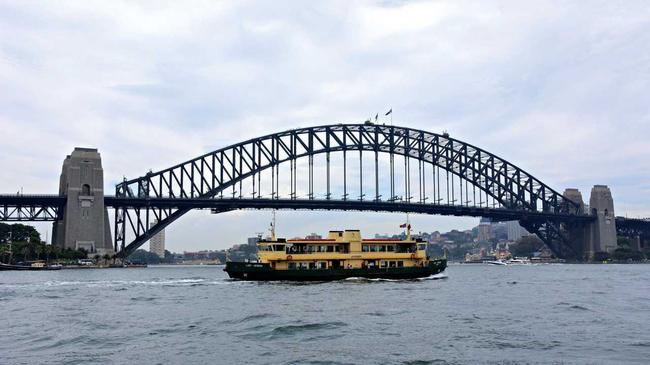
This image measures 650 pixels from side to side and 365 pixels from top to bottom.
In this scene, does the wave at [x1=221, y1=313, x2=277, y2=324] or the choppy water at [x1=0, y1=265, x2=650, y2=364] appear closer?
the choppy water at [x1=0, y1=265, x2=650, y2=364]

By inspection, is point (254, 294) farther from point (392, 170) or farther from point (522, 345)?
point (392, 170)

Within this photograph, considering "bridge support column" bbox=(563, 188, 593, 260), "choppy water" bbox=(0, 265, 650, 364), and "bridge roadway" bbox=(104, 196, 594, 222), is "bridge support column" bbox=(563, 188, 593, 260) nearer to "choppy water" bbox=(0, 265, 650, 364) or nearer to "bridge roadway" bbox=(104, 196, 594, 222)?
"bridge roadway" bbox=(104, 196, 594, 222)

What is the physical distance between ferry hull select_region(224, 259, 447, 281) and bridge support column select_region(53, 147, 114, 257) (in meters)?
48.5

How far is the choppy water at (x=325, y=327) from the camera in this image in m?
23.2

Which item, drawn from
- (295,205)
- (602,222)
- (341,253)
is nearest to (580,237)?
(602,222)

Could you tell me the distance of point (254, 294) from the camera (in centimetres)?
4681

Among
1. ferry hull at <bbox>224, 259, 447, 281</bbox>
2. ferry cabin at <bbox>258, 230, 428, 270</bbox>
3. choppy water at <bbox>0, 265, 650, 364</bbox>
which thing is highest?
ferry cabin at <bbox>258, 230, 428, 270</bbox>

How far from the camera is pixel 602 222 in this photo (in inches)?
6220

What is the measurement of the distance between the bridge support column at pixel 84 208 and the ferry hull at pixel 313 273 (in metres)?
48.5

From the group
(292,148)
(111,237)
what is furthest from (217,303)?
(292,148)

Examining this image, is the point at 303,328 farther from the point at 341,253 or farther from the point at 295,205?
the point at 295,205

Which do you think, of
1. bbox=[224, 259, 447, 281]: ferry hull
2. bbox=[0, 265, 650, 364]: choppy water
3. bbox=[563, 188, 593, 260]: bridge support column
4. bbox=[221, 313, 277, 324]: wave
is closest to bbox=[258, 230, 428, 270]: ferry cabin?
bbox=[224, 259, 447, 281]: ferry hull

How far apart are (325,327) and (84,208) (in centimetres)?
8398

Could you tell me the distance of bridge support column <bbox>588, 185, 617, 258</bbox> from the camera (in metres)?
157
